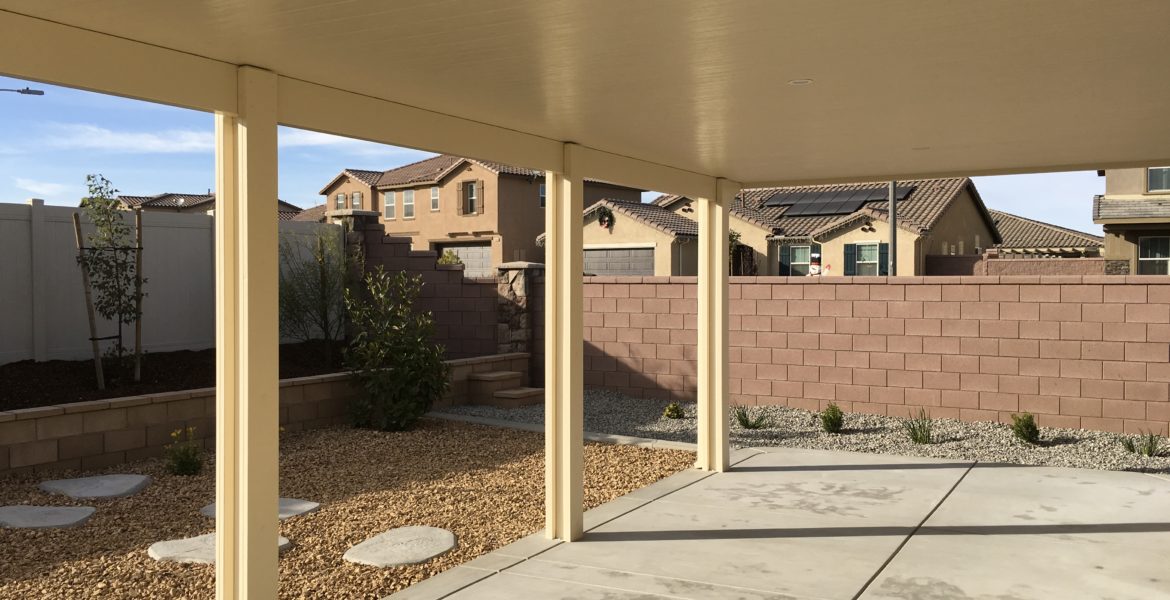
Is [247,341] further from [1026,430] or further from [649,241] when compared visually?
[649,241]

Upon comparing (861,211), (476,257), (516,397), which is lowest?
(516,397)

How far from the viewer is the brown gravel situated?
191 inches

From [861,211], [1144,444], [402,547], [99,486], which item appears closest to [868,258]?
[861,211]

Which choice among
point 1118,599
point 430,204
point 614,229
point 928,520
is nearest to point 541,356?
point 928,520

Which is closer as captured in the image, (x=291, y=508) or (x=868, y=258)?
(x=291, y=508)

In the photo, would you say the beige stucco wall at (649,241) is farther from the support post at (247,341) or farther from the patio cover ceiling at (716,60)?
the support post at (247,341)

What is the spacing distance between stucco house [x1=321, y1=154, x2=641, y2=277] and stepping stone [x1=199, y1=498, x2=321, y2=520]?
24.4m

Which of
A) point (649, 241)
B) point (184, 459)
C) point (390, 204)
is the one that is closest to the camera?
point (184, 459)

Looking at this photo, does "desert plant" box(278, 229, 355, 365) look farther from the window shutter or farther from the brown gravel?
the window shutter

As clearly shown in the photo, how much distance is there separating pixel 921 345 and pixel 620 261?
63.8 feet

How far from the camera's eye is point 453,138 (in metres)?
4.91

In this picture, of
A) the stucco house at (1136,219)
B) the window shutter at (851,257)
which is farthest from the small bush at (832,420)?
the window shutter at (851,257)

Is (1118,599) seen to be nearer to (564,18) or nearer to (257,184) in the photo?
(564,18)

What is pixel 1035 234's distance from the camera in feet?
135
